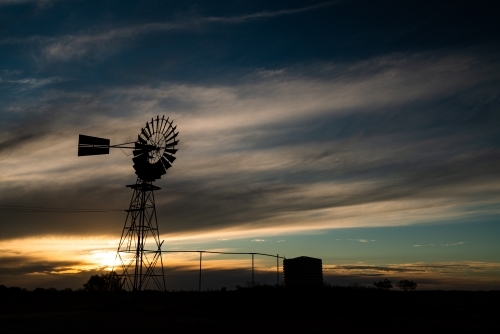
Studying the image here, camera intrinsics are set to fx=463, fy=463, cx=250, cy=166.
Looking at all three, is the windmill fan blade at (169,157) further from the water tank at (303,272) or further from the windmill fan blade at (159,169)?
the water tank at (303,272)

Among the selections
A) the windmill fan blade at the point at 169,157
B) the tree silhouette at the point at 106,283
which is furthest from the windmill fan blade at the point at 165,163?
the tree silhouette at the point at 106,283

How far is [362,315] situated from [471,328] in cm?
724

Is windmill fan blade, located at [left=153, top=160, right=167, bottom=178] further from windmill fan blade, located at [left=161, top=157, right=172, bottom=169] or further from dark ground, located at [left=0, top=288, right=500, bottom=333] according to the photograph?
dark ground, located at [left=0, top=288, right=500, bottom=333]

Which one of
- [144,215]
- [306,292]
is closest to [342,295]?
[306,292]

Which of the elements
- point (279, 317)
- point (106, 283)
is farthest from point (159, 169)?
point (279, 317)

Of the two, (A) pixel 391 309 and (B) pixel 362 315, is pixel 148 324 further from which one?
(A) pixel 391 309

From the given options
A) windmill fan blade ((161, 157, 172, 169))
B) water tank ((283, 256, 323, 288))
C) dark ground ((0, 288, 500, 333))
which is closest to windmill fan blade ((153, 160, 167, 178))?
windmill fan blade ((161, 157, 172, 169))

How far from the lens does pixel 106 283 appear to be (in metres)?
46.3

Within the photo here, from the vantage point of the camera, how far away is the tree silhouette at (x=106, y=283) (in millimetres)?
40000

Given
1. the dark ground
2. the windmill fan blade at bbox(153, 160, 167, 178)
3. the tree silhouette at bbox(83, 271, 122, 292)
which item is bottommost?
the dark ground

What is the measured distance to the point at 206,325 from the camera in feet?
83.7

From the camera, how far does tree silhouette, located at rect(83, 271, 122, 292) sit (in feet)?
Result: 131

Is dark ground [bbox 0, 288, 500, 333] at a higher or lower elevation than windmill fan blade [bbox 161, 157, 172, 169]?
lower

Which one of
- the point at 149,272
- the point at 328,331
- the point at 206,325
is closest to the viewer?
the point at 328,331
